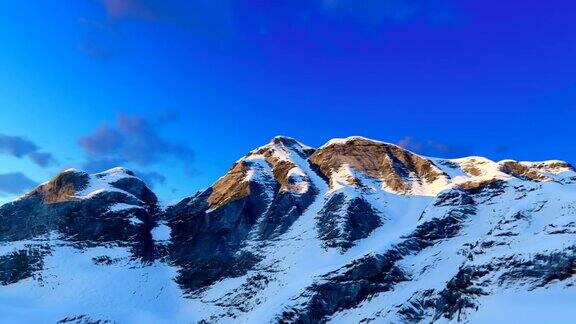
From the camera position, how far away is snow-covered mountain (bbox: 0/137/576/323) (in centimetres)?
8750

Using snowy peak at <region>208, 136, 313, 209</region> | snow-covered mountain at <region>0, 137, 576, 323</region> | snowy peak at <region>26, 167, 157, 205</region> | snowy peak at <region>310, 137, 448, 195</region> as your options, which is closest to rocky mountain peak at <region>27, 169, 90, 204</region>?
snowy peak at <region>26, 167, 157, 205</region>

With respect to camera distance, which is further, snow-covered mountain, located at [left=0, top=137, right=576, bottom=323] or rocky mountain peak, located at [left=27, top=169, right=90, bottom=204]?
rocky mountain peak, located at [left=27, top=169, right=90, bottom=204]

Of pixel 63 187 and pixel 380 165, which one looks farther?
pixel 63 187

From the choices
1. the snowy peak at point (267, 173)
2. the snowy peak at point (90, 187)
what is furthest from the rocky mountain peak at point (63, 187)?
the snowy peak at point (267, 173)

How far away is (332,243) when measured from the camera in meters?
120

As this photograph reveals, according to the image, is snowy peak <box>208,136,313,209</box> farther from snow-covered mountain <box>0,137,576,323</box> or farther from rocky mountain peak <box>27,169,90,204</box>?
rocky mountain peak <box>27,169,90,204</box>

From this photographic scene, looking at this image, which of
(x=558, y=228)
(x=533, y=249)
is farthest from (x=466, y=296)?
(x=558, y=228)

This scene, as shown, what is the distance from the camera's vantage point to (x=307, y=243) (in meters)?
123

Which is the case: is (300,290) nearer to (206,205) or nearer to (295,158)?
(206,205)

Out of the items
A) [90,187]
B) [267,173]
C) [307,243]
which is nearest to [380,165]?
[267,173]

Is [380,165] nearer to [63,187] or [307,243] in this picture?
[307,243]

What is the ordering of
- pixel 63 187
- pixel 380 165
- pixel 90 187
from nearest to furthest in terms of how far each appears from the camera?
pixel 380 165, pixel 63 187, pixel 90 187

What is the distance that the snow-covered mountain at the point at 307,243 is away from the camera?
287ft

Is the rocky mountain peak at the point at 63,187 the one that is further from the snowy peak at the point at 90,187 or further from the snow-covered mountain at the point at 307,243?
the snow-covered mountain at the point at 307,243
